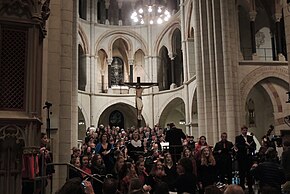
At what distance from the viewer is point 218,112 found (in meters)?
17.4

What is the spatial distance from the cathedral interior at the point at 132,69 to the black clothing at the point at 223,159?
12.0ft

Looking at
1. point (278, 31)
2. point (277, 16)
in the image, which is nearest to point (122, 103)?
point (278, 31)

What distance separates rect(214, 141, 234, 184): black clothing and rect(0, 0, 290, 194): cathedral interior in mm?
3660

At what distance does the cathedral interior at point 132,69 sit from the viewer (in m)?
4.05

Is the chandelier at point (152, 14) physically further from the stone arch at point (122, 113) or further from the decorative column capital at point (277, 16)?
the decorative column capital at point (277, 16)

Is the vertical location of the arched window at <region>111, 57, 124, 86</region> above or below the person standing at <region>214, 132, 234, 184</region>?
above

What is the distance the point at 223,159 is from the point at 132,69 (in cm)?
2068

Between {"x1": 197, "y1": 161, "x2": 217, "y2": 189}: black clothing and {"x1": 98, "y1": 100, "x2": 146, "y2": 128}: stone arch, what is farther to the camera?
{"x1": 98, "y1": 100, "x2": 146, "y2": 128}: stone arch

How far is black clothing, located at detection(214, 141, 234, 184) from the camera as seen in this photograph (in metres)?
10.3

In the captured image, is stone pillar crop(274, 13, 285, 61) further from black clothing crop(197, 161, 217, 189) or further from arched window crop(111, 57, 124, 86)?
arched window crop(111, 57, 124, 86)

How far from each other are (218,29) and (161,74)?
12454 mm

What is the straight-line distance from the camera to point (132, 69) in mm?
30359

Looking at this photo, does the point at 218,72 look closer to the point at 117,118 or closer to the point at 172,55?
the point at 172,55

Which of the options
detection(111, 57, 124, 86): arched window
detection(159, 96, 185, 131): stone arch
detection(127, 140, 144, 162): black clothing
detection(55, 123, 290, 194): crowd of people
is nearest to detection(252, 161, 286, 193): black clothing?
detection(55, 123, 290, 194): crowd of people
